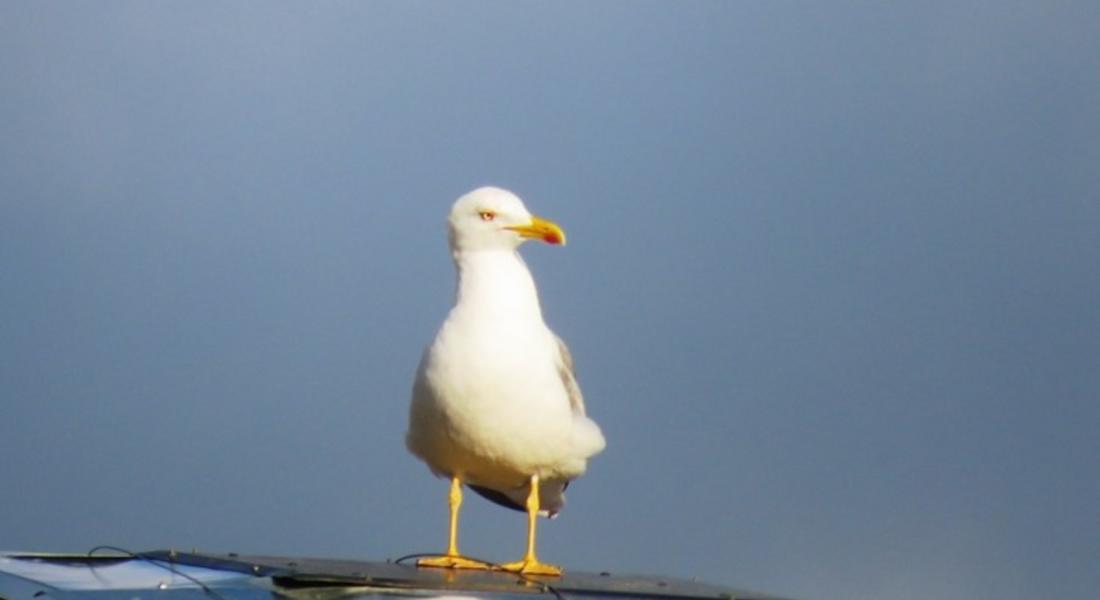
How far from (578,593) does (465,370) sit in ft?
6.42

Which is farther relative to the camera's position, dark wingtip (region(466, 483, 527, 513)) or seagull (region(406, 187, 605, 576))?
dark wingtip (region(466, 483, 527, 513))

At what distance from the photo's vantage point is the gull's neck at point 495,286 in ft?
24.0

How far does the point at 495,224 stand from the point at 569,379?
644mm

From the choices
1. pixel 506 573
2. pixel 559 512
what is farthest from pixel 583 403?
pixel 506 573

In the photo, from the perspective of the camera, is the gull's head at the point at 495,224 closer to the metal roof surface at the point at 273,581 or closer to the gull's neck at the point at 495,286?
the gull's neck at the point at 495,286

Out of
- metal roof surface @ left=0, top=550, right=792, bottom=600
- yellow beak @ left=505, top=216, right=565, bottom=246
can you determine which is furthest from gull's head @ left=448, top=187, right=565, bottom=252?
metal roof surface @ left=0, top=550, right=792, bottom=600

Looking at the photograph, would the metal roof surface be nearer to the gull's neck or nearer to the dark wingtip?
the gull's neck

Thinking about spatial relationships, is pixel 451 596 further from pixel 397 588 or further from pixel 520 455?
pixel 520 455

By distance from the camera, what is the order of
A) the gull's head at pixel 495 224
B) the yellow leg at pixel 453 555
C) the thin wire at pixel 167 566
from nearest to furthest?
the thin wire at pixel 167 566
the yellow leg at pixel 453 555
the gull's head at pixel 495 224

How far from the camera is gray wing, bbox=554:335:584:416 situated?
745 centimetres

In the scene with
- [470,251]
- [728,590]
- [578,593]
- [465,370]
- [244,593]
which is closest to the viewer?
[244,593]

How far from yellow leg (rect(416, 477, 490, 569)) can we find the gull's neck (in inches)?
25.6

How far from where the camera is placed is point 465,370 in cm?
707

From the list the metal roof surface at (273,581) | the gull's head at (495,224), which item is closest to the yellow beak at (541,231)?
the gull's head at (495,224)
